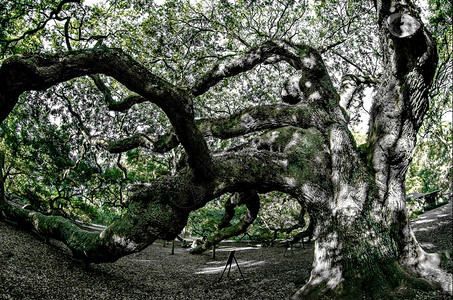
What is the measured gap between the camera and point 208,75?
6258mm

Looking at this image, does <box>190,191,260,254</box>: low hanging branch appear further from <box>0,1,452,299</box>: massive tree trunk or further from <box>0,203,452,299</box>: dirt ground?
<box>0,203,452,299</box>: dirt ground

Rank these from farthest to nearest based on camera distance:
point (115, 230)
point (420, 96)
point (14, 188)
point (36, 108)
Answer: point (14, 188) < point (36, 108) < point (115, 230) < point (420, 96)

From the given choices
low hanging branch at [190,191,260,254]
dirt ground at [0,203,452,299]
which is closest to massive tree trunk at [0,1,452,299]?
dirt ground at [0,203,452,299]

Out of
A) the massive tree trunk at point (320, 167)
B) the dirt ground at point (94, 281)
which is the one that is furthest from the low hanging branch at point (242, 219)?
Result: the dirt ground at point (94, 281)

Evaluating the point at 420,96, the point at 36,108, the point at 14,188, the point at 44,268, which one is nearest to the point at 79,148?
the point at 36,108

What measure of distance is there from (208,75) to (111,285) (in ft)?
16.2

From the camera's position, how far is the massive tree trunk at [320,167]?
12.0ft

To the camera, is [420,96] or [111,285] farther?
[111,285]

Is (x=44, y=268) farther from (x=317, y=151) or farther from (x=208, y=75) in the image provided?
(x=317, y=151)

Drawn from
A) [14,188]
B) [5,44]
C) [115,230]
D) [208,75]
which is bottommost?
[115,230]

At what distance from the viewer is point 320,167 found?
16.1 ft

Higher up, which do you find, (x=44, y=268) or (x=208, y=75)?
(x=208, y=75)

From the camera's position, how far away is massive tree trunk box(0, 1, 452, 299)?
12.0 ft

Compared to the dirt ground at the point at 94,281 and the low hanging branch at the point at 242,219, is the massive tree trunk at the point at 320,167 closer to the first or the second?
the dirt ground at the point at 94,281
